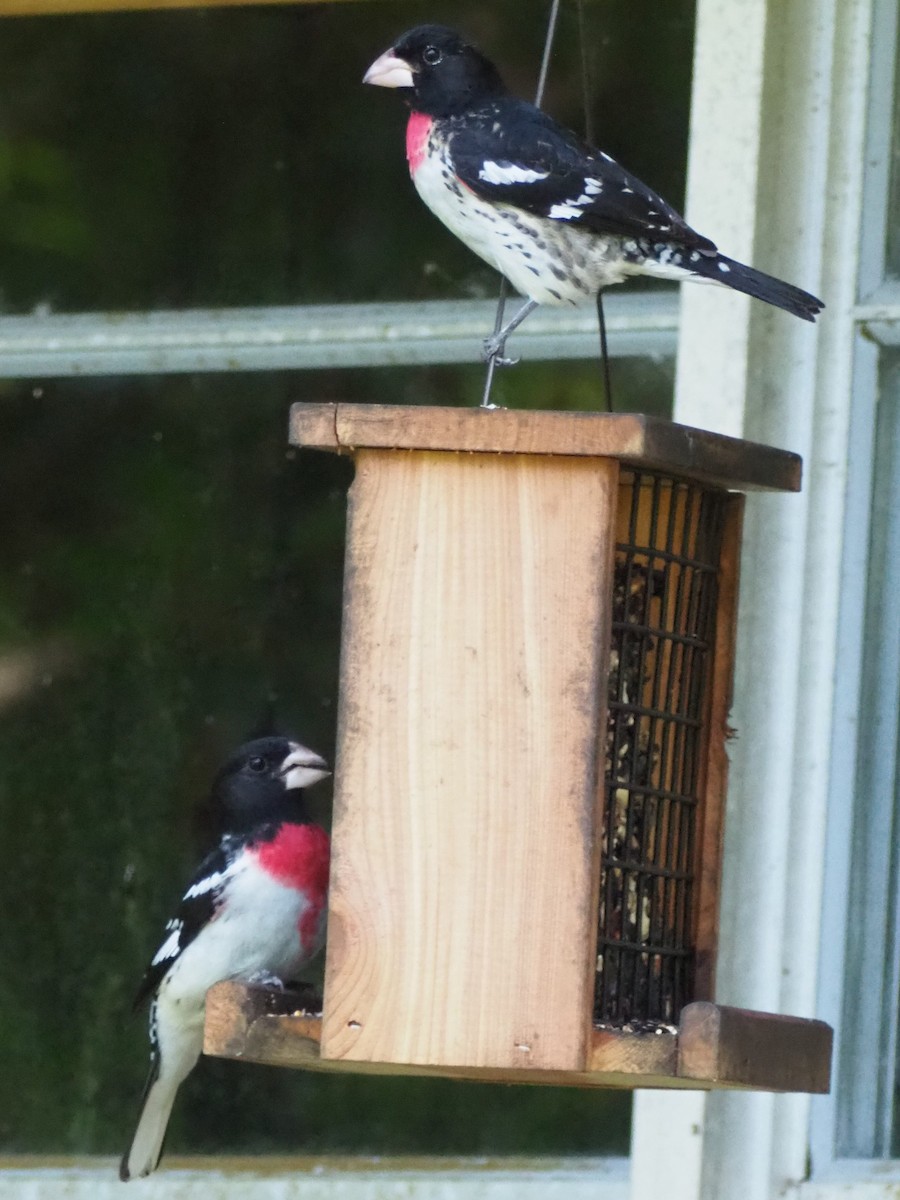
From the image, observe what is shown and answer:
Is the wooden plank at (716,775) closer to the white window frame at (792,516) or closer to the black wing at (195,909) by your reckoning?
the white window frame at (792,516)

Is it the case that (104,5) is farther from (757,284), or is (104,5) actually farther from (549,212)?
(757,284)

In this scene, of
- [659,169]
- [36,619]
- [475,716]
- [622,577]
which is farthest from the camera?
[36,619]

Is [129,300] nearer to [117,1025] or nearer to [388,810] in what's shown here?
[117,1025]

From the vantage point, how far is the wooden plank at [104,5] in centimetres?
439

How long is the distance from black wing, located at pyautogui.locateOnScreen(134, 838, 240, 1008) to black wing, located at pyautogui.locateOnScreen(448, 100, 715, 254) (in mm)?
1175

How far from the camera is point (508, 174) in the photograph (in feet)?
9.67

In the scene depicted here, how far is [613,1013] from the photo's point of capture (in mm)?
2824

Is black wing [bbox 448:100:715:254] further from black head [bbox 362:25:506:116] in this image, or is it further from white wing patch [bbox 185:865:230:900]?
white wing patch [bbox 185:865:230:900]

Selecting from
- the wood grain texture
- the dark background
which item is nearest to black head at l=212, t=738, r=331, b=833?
the dark background

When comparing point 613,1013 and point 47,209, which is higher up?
point 47,209

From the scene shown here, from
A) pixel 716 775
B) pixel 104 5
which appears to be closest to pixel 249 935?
pixel 716 775

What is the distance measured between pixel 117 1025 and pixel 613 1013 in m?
1.59

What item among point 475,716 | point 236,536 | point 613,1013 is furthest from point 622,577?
point 236,536

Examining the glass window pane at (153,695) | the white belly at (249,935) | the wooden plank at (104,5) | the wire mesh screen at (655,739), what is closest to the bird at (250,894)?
the white belly at (249,935)
